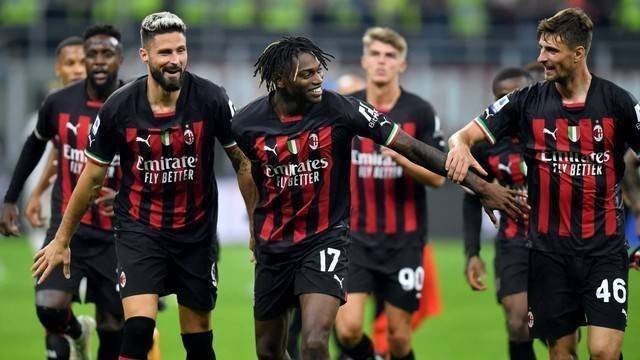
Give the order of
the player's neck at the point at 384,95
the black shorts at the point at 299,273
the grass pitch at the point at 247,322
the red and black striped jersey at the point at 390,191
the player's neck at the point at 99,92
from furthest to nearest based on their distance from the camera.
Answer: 1. the grass pitch at the point at 247,322
2. the player's neck at the point at 384,95
3. the red and black striped jersey at the point at 390,191
4. the player's neck at the point at 99,92
5. the black shorts at the point at 299,273

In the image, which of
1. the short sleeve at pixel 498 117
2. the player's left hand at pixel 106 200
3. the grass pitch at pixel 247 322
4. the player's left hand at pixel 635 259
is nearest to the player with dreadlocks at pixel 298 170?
the short sleeve at pixel 498 117

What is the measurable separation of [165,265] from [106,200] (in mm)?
1303

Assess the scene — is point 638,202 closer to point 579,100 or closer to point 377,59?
point 579,100

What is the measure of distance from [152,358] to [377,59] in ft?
9.68

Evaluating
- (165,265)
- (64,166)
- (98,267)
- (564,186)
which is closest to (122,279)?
(165,265)

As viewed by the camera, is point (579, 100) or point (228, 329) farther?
point (228, 329)

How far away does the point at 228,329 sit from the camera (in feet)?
44.5

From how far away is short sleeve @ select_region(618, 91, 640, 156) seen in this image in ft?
24.7

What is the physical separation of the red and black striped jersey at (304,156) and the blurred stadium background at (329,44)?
11.8 m

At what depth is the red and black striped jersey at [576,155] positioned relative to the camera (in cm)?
762

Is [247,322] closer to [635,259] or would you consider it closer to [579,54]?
[635,259]

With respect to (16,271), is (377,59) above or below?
above

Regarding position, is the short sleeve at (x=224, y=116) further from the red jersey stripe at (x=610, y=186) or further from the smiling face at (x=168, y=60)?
the red jersey stripe at (x=610, y=186)

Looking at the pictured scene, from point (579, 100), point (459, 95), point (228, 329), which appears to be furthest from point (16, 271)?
point (579, 100)
